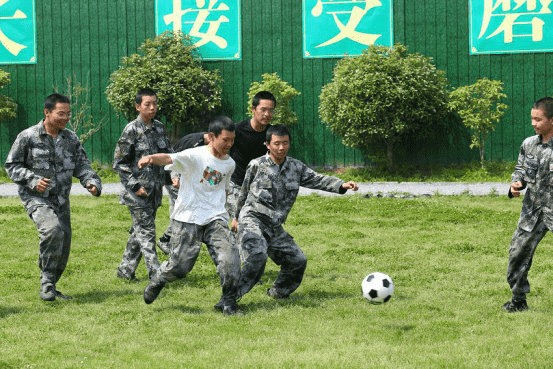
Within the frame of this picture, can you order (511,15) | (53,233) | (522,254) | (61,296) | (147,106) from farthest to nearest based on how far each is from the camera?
(511,15) < (147,106) < (61,296) < (53,233) < (522,254)

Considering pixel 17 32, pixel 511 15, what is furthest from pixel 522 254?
pixel 17 32

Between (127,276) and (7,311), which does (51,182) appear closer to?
(7,311)

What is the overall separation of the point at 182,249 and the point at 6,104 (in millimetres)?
16879

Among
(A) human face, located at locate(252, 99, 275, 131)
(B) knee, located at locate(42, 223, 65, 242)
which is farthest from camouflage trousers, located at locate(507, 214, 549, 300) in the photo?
(B) knee, located at locate(42, 223, 65, 242)

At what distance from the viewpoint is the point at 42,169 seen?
7.32 m

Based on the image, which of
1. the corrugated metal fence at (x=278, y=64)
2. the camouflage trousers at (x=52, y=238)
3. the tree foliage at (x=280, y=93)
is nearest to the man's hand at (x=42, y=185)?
the camouflage trousers at (x=52, y=238)

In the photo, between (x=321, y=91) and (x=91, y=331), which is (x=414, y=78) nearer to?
(x=321, y=91)

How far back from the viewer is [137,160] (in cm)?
805

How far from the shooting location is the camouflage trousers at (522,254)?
645 cm

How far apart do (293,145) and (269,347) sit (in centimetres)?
1617

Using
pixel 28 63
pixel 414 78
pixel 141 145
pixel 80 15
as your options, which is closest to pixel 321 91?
pixel 414 78

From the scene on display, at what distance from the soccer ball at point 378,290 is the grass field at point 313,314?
0.62 ft

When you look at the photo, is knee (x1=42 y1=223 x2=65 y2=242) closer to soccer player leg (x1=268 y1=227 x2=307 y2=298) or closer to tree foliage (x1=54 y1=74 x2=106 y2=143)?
soccer player leg (x1=268 y1=227 x2=307 y2=298)

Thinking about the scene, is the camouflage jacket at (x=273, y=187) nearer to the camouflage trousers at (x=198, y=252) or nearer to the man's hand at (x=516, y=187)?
the camouflage trousers at (x=198, y=252)
